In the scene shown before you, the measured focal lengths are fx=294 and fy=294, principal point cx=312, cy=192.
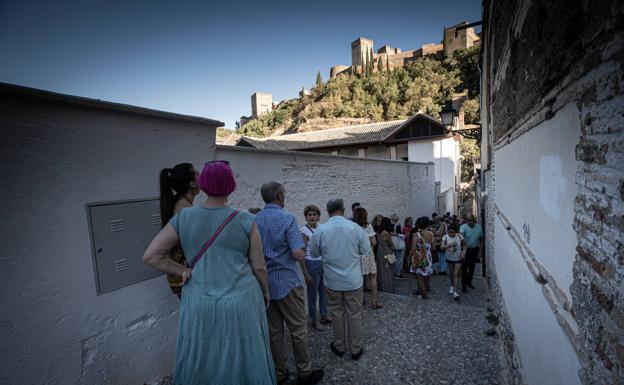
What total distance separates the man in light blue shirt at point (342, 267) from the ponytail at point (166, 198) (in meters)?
1.65

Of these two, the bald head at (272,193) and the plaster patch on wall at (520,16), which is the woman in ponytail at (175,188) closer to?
the bald head at (272,193)

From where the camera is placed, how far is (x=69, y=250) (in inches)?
A: 91.4

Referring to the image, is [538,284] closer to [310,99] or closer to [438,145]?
[438,145]

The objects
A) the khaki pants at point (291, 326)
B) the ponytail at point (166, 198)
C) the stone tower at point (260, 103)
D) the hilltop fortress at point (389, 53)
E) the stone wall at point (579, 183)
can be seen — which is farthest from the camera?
the stone tower at point (260, 103)

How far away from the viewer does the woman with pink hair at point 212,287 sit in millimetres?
1845

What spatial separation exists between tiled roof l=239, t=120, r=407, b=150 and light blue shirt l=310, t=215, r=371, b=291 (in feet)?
58.3

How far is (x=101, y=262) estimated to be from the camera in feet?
8.24

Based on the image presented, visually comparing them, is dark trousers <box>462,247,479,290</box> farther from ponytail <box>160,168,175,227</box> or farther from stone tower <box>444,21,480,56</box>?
stone tower <box>444,21,480,56</box>

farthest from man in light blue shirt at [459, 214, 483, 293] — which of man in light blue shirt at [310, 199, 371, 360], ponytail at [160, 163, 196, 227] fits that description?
ponytail at [160, 163, 196, 227]

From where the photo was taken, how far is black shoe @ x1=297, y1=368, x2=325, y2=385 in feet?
9.85

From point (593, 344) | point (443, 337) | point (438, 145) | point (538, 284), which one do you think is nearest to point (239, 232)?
point (593, 344)

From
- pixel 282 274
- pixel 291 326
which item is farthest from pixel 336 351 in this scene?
pixel 282 274

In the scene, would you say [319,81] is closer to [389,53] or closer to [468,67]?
[389,53]

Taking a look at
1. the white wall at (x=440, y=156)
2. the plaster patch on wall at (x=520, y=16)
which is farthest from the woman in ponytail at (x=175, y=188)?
the white wall at (x=440, y=156)
